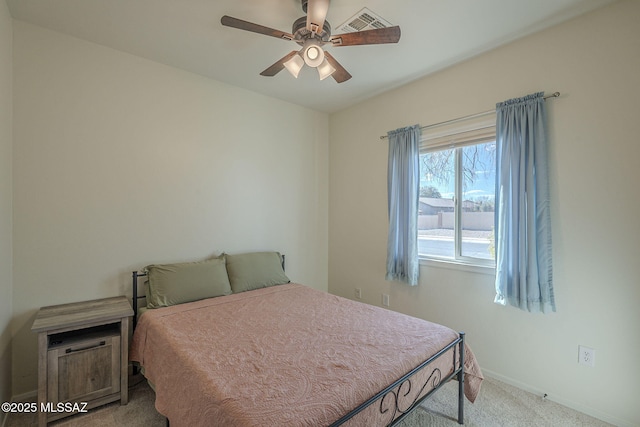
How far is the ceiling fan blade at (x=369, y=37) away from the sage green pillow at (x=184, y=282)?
2170mm

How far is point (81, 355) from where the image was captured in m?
1.97

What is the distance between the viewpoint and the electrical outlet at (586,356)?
2.01m

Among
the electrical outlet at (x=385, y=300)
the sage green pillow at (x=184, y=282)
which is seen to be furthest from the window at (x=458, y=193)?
the sage green pillow at (x=184, y=282)

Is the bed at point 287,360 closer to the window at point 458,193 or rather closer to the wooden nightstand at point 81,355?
the wooden nightstand at point 81,355

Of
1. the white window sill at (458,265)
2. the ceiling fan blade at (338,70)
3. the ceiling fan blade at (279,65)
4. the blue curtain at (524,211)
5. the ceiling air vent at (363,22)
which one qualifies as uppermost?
the ceiling air vent at (363,22)

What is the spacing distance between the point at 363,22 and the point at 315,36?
0.50 meters

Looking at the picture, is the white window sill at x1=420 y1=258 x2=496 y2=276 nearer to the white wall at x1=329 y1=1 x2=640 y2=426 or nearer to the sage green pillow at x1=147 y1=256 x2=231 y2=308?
the white wall at x1=329 y1=1 x2=640 y2=426

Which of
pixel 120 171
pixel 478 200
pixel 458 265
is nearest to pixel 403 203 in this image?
pixel 478 200

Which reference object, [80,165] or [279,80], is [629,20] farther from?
[80,165]

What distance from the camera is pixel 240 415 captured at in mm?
1117

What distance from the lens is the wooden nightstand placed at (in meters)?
1.85

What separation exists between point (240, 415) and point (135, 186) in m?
2.26

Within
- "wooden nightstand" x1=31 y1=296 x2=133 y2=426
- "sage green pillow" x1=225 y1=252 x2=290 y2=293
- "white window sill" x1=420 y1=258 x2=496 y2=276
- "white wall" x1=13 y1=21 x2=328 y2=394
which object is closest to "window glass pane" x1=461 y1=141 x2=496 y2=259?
"white window sill" x1=420 y1=258 x2=496 y2=276

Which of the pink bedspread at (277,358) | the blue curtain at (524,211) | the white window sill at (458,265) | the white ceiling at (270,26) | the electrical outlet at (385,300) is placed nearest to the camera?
the pink bedspread at (277,358)
